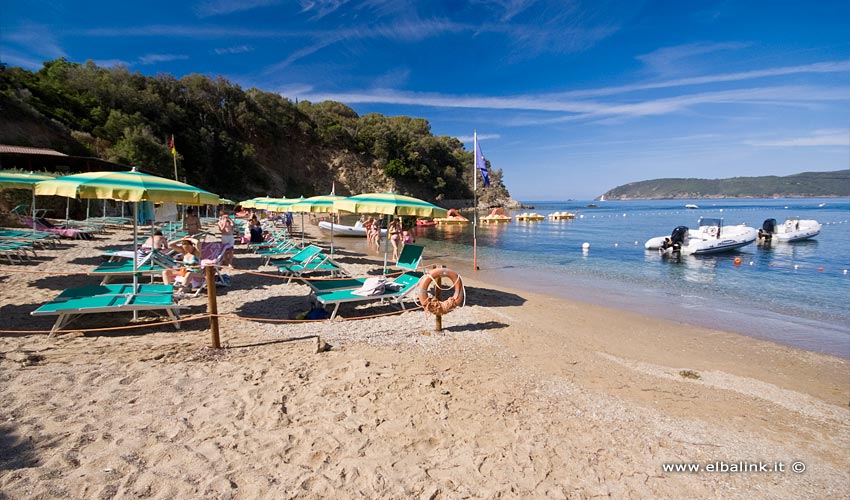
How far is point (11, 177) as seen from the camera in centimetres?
902

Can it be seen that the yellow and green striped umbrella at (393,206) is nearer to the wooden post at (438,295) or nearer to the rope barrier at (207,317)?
the rope barrier at (207,317)

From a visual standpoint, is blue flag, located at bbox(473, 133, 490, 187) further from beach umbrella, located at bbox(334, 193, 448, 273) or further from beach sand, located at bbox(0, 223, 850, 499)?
beach sand, located at bbox(0, 223, 850, 499)

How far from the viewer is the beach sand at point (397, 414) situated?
2.79 metres

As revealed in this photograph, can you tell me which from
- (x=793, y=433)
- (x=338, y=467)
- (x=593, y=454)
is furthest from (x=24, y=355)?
(x=793, y=433)

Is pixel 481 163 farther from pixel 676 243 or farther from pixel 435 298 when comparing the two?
pixel 676 243

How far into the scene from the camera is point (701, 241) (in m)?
19.5

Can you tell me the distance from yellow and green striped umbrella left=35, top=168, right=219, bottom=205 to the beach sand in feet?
5.86

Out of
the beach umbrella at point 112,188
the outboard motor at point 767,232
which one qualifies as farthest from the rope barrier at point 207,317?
the outboard motor at point 767,232

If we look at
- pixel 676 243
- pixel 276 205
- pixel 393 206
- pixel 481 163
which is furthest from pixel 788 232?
pixel 276 205

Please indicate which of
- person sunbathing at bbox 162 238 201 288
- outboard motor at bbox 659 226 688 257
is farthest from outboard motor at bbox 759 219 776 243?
person sunbathing at bbox 162 238 201 288

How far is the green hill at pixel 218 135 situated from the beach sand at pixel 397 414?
14.6 metres

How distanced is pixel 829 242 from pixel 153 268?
35.4 metres

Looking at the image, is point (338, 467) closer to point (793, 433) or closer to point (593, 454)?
point (593, 454)

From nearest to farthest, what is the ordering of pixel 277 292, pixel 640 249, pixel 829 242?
pixel 277 292 < pixel 640 249 < pixel 829 242
